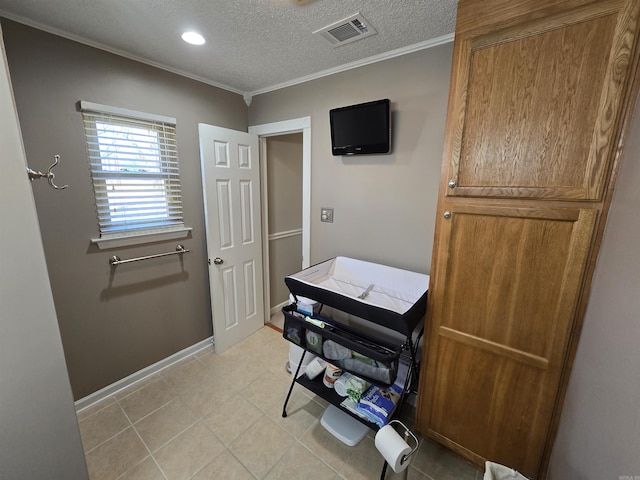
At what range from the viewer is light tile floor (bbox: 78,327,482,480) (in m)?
1.41

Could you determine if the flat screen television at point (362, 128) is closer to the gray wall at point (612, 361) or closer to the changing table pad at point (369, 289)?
the changing table pad at point (369, 289)

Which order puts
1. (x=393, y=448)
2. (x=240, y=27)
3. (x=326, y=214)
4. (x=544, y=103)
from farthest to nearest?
(x=326, y=214) < (x=240, y=27) < (x=393, y=448) < (x=544, y=103)

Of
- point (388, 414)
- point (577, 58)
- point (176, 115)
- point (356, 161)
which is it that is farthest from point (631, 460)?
point (176, 115)

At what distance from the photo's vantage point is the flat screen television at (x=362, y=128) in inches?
66.2

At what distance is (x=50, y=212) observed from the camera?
59.6 inches

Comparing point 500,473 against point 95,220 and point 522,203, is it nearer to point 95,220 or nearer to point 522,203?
point 522,203

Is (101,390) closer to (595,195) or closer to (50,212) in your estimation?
(50,212)

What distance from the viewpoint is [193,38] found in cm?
150

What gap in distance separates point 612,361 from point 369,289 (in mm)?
1114

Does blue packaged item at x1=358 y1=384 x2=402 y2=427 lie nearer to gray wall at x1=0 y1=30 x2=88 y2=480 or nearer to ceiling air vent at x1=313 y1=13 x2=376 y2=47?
gray wall at x1=0 y1=30 x2=88 y2=480

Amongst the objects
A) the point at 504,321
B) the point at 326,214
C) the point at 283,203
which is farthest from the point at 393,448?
the point at 283,203

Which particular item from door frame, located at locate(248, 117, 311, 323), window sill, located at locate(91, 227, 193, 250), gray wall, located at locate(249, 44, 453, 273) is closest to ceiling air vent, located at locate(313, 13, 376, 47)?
gray wall, located at locate(249, 44, 453, 273)

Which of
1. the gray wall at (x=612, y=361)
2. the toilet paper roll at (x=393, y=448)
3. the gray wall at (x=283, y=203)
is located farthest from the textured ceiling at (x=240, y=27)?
the toilet paper roll at (x=393, y=448)

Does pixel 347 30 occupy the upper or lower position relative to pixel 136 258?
upper
